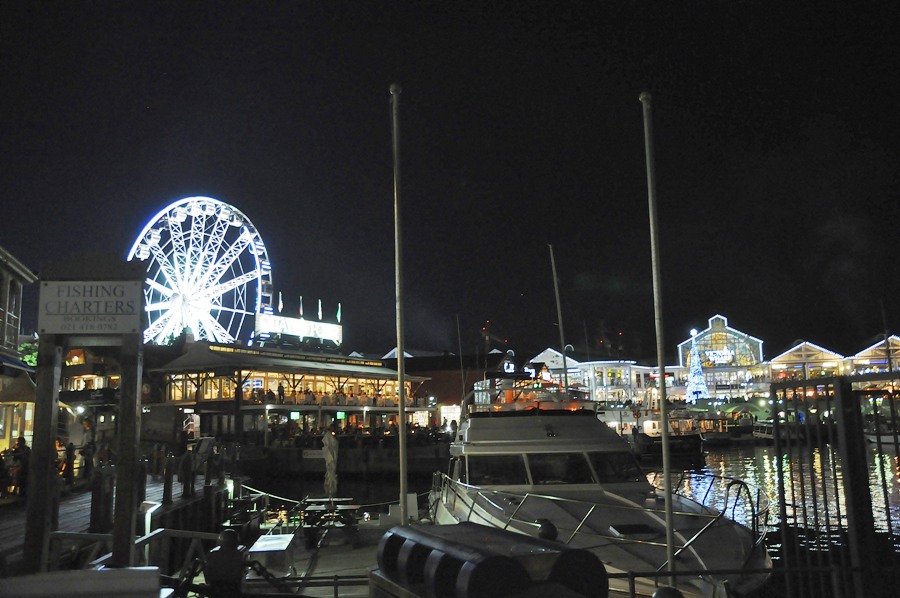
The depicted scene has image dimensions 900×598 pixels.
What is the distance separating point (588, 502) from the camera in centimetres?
1117

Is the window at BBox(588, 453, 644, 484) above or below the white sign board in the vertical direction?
below

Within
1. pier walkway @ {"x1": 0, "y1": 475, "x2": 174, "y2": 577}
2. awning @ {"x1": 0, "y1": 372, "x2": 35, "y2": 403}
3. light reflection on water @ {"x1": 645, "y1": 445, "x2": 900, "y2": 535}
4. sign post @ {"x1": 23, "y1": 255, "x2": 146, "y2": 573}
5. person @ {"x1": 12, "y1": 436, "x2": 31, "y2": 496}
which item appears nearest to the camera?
sign post @ {"x1": 23, "y1": 255, "x2": 146, "y2": 573}

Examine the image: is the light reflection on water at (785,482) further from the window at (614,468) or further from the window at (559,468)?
the window at (559,468)

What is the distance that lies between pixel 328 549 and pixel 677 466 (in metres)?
38.6

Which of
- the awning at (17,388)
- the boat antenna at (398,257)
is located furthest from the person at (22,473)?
the boat antenna at (398,257)

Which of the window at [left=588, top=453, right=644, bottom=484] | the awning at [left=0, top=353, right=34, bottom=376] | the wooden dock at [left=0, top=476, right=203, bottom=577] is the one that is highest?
the awning at [left=0, top=353, right=34, bottom=376]

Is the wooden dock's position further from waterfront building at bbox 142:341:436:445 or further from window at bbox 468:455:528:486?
waterfront building at bbox 142:341:436:445

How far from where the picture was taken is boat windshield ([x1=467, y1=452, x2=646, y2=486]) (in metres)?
12.7

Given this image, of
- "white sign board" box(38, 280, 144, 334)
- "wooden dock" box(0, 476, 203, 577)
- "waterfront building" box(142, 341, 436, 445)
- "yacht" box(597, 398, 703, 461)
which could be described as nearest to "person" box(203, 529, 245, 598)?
"white sign board" box(38, 280, 144, 334)

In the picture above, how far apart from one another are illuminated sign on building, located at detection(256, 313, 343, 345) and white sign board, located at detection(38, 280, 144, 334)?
5678cm

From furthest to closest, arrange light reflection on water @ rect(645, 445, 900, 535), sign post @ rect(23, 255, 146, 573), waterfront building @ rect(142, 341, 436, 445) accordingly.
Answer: waterfront building @ rect(142, 341, 436, 445) → light reflection on water @ rect(645, 445, 900, 535) → sign post @ rect(23, 255, 146, 573)

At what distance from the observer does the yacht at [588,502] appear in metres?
8.95

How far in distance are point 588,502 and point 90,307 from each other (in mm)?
7500

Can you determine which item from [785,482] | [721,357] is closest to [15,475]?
[785,482]
